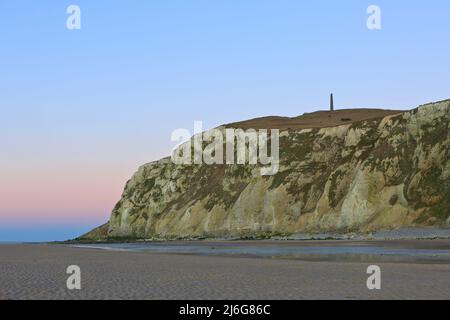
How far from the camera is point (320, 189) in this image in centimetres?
Answer: 8075

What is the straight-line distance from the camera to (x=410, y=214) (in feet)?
216

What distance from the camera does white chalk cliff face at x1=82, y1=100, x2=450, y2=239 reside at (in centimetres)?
6900

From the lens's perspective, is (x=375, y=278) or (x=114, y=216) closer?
(x=375, y=278)

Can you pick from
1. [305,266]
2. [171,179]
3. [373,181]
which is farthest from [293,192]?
[305,266]

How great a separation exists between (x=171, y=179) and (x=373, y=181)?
4603cm

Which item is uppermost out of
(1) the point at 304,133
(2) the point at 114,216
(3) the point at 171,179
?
(1) the point at 304,133

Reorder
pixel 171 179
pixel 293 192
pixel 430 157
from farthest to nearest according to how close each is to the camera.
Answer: pixel 171 179, pixel 293 192, pixel 430 157

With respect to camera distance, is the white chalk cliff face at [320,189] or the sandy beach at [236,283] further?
the white chalk cliff face at [320,189]

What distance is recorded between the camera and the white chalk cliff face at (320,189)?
69000mm

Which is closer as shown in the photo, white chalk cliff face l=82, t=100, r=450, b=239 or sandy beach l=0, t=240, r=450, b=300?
sandy beach l=0, t=240, r=450, b=300

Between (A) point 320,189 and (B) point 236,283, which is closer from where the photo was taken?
(B) point 236,283

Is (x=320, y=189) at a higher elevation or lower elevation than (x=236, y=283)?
higher
